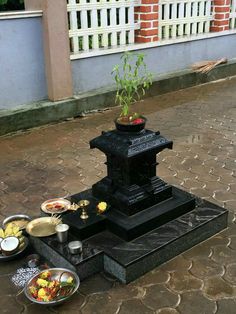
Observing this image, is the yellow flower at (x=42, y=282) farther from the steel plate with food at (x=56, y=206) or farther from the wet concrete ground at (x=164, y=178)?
the steel plate with food at (x=56, y=206)

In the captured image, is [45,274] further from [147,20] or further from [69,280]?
[147,20]

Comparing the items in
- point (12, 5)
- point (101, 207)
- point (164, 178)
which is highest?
point (12, 5)

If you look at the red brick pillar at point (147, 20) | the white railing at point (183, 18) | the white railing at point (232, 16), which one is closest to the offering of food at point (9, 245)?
the red brick pillar at point (147, 20)

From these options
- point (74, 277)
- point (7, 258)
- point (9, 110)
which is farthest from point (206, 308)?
point (9, 110)

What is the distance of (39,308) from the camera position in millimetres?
3270

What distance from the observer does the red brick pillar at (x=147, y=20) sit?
324 inches

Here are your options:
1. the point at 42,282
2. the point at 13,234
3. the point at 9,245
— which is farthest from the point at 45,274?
the point at 13,234

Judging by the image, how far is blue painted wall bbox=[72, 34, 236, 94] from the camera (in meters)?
7.76

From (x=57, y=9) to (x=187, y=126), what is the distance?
2.87 meters

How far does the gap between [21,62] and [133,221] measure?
4.11 meters

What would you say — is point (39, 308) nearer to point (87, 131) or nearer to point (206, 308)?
point (206, 308)

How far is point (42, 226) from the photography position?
4047 mm

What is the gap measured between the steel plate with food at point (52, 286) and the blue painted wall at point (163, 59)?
4781 millimetres

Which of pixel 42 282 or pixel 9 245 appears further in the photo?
pixel 9 245
